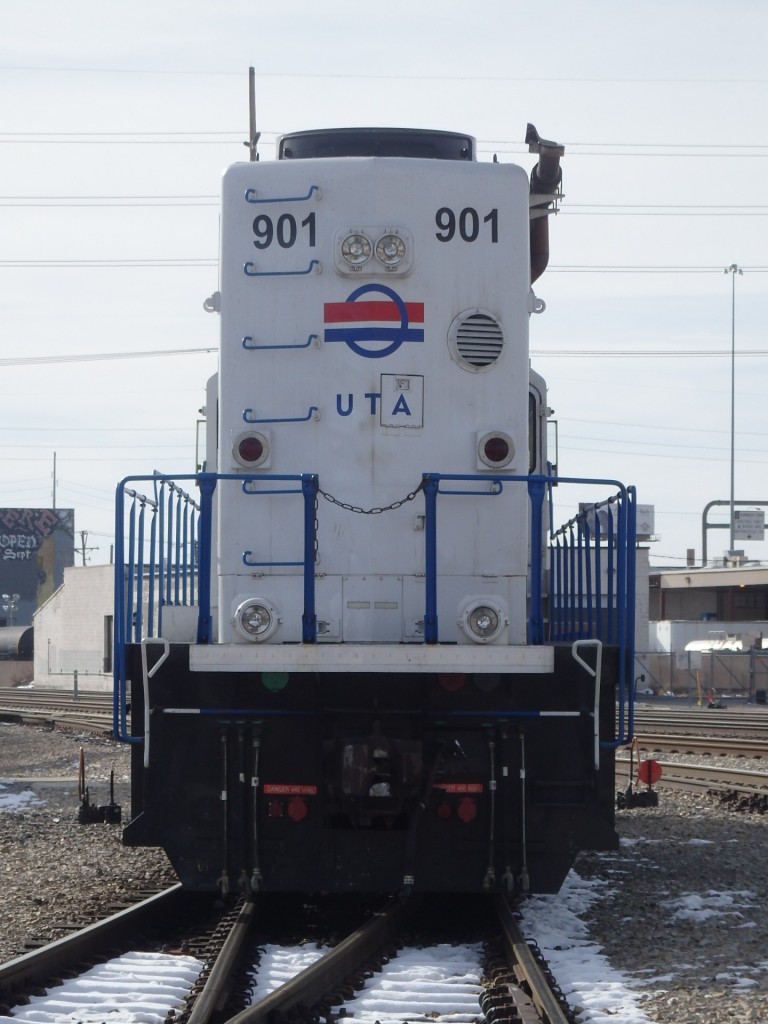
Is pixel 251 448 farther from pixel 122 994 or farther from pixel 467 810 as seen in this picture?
pixel 122 994

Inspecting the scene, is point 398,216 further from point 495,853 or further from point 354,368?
point 495,853

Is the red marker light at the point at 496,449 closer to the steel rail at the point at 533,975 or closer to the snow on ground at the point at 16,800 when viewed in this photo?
the steel rail at the point at 533,975

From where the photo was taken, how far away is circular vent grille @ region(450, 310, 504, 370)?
788 centimetres

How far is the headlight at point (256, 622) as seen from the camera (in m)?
7.00

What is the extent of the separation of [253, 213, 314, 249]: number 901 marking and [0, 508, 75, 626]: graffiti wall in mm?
83340

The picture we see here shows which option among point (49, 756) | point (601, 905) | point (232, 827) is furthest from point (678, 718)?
point (232, 827)

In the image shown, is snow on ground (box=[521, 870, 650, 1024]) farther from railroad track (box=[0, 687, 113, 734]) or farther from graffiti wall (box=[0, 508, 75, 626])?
graffiti wall (box=[0, 508, 75, 626])

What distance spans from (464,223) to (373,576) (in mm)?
2277

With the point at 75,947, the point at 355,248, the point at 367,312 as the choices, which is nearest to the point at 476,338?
the point at 367,312

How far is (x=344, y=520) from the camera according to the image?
25.3ft

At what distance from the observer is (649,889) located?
845 centimetres

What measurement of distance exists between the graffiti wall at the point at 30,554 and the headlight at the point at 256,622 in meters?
84.1

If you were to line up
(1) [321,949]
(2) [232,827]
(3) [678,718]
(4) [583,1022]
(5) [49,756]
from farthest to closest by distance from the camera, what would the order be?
(3) [678,718]
(5) [49,756]
(2) [232,827]
(1) [321,949]
(4) [583,1022]

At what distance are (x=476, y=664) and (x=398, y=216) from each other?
9.64ft
